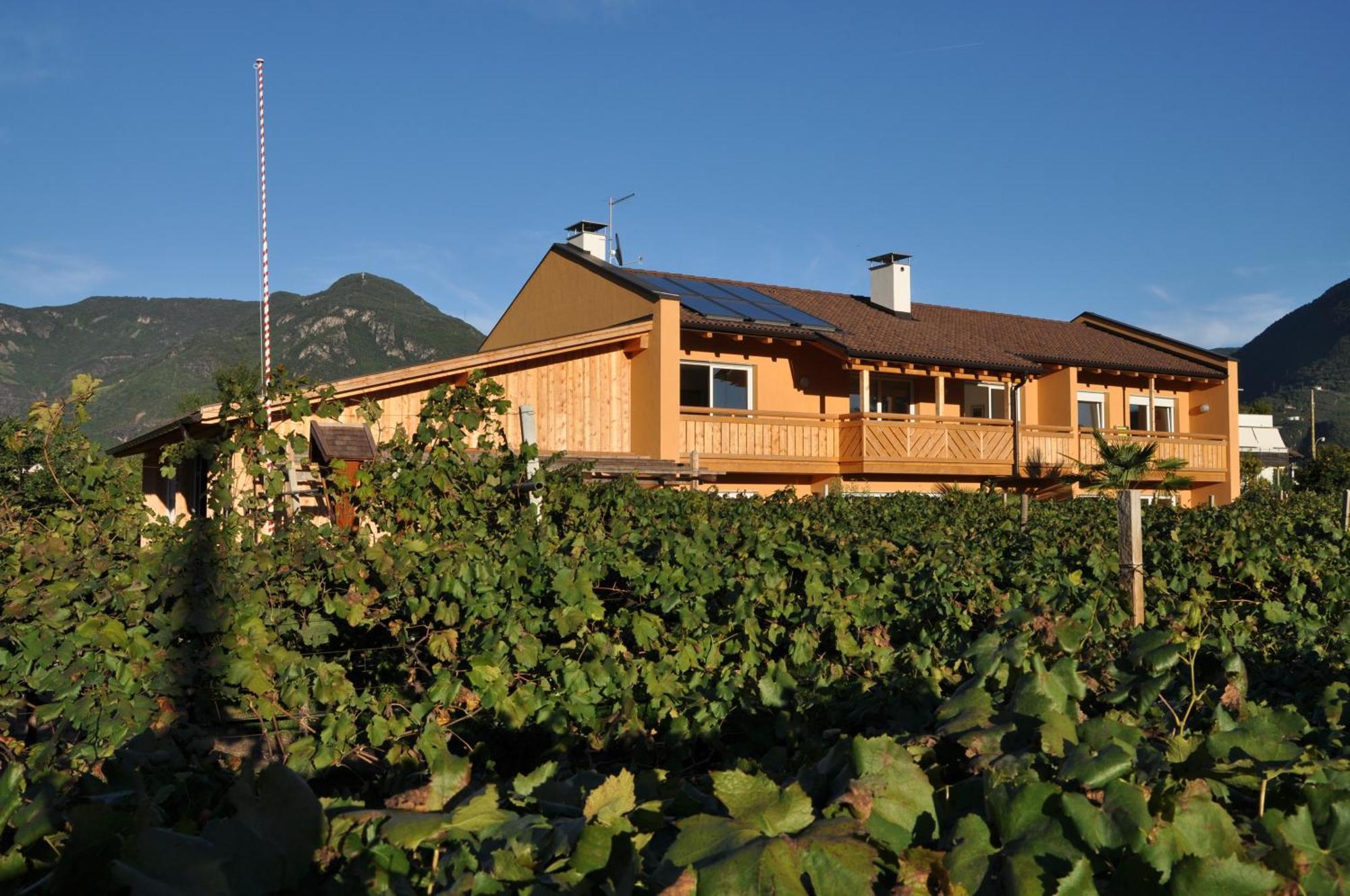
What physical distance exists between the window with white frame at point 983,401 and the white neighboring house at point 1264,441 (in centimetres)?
3895

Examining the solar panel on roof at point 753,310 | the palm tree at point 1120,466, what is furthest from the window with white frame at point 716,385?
the palm tree at point 1120,466

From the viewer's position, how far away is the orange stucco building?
67.9 feet

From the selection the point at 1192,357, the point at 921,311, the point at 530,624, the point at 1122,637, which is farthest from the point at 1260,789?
the point at 1192,357

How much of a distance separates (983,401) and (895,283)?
3.99 metres

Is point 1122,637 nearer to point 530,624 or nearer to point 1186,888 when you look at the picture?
point 530,624

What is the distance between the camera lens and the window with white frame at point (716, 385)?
23688 millimetres

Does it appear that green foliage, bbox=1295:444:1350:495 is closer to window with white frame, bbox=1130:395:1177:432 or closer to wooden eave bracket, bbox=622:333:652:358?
window with white frame, bbox=1130:395:1177:432

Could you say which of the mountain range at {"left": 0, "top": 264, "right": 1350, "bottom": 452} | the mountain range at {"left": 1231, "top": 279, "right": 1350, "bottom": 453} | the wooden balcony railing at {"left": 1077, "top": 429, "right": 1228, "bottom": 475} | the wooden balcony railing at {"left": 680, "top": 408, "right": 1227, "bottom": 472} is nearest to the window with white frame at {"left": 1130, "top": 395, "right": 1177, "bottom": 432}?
the wooden balcony railing at {"left": 1077, "top": 429, "right": 1228, "bottom": 475}

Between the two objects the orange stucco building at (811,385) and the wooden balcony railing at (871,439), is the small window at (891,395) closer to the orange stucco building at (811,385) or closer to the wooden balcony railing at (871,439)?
the orange stucco building at (811,385)

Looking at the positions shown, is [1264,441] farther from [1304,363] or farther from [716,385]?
[1304,363]

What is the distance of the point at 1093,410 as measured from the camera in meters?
30.6

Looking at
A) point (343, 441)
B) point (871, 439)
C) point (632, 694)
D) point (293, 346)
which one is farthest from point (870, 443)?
point (293, 346)

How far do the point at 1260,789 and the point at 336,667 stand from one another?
3.33 m

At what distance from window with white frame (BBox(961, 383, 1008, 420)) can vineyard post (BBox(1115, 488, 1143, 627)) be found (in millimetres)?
22277
